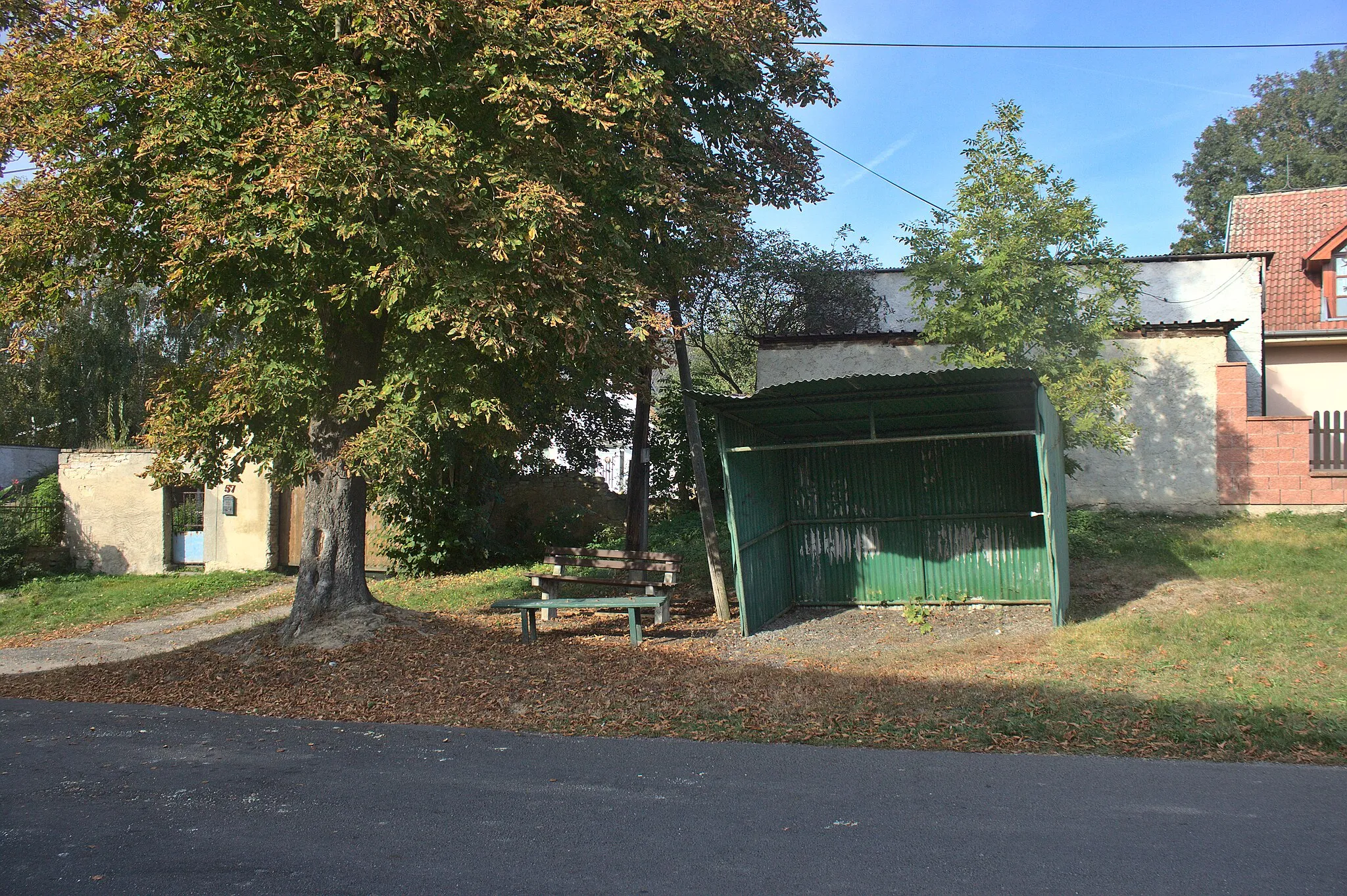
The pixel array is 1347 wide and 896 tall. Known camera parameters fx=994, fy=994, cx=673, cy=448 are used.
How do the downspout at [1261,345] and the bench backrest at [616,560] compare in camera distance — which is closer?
the bench backrest at [616,560]

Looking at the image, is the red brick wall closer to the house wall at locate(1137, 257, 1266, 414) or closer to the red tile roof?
the house wall at locate(1137, 257, 1266, 414)

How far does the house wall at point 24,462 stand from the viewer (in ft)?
83.5

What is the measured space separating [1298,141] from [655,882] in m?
51.1

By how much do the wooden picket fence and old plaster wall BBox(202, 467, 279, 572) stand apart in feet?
61.1

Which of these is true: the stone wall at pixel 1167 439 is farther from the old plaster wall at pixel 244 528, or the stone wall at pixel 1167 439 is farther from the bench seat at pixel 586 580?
the old plaster wall at pixel 244 528

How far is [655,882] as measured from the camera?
4.22 metres

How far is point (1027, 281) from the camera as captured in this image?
41.9 feet

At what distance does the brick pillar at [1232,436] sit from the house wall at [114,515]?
1915 cm

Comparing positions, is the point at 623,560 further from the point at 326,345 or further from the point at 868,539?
the point at 326,345

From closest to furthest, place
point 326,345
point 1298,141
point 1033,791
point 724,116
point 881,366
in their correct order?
point 1033,791 → point 326,345 → point 724,116 → point 881,366 → point 1298,141

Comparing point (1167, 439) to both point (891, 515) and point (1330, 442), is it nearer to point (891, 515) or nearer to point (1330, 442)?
point (1330, 442)

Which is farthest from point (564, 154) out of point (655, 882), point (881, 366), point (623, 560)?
point (881, 366)

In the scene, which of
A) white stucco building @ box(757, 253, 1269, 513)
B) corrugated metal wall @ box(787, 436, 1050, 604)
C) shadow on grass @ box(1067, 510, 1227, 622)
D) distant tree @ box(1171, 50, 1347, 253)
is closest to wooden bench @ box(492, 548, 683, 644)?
corrugated metal wall @ box(787, 436, 1050, 604)

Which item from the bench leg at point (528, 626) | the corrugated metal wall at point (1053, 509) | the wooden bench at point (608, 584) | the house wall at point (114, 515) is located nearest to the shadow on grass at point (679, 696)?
the bench leg at point (528, 626)
